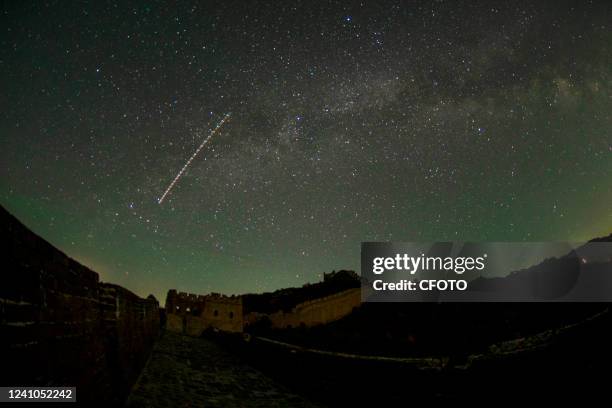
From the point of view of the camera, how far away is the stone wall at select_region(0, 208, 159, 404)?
1.89 metres

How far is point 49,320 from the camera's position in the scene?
2447mm

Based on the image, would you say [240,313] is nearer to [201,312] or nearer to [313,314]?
[201,312]

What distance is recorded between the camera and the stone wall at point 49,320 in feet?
6.21

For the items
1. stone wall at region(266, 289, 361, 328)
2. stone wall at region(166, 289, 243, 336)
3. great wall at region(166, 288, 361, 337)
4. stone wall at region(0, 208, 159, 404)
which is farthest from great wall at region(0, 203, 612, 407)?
stone wall at region(266, 289, 361, 328)

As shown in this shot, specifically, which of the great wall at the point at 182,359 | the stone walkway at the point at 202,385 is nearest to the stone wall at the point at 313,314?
the great wall at the point at 182,359

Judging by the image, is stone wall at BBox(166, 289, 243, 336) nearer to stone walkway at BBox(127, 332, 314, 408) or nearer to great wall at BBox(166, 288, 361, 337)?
great wall at BBox(166, 288, 361, 337)

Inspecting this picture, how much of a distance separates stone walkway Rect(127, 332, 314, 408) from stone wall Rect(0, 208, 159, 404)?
260cm

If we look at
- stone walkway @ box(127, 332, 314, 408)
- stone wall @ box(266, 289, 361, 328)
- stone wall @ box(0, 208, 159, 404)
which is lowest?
stone wall @ box(266, 289, 361, 328)

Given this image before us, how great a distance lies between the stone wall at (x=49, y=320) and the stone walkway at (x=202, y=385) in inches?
102

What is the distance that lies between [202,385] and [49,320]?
6572mm

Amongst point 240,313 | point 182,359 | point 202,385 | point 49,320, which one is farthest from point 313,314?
point 49,320

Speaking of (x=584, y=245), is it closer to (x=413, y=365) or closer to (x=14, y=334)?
(x=413, y=365)

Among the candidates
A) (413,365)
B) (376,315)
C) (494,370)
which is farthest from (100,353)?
(376,315)

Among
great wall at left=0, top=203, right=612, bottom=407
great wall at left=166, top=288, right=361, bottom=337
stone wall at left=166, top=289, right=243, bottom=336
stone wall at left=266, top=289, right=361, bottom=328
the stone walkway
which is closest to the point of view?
great wall at left=0, top=203, right=612, bottom=407
